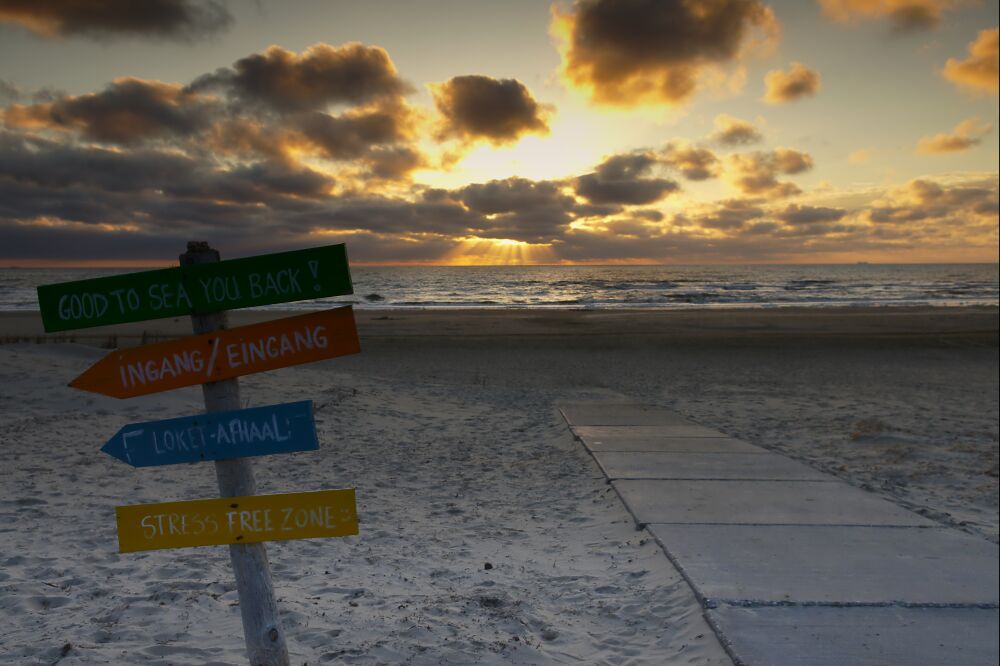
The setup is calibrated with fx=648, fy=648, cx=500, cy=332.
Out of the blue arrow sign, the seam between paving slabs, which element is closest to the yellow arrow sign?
the blue arrow sign

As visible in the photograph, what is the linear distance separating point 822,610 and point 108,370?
13.2 ft

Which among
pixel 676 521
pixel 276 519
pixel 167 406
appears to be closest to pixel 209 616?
pixel 276 519

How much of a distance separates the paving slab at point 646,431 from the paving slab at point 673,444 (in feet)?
0.53

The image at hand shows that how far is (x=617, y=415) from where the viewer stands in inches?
393

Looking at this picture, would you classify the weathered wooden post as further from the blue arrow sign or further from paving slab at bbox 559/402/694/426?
paving slab at bbox 559/402/694/426

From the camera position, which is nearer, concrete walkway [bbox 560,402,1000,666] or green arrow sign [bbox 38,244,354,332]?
green arrow sign [bbox 38,244,354,332]

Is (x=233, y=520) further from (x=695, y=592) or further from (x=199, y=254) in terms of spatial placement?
(x=695, y=592)

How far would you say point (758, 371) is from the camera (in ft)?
48.8

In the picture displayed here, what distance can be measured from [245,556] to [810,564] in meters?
3.70

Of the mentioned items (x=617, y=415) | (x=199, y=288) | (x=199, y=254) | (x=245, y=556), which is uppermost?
(x=199, y=254)

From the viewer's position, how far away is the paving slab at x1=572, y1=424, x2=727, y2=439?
855cm

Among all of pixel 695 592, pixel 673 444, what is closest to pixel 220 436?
pixel 695 592

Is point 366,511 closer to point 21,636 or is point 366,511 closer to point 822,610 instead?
point 21,636

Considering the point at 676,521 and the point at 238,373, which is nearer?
the point at 238,373
